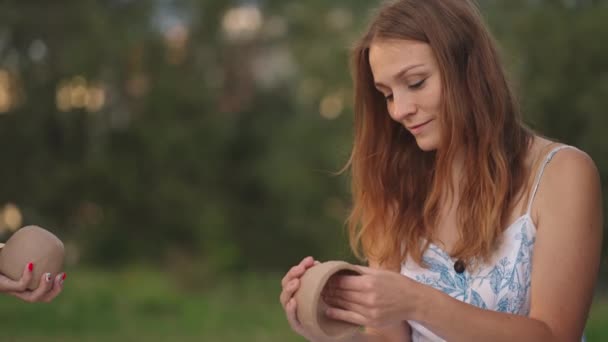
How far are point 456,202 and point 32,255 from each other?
1302 mm

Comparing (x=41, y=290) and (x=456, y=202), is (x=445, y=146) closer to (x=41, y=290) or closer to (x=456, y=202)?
(x=456, y=202)

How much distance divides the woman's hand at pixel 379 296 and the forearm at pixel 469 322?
0.04 m

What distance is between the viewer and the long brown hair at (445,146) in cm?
233

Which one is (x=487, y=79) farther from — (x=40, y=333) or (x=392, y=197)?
(x=40, y=333)

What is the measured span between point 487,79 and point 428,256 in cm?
55

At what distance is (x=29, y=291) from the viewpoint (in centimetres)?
260

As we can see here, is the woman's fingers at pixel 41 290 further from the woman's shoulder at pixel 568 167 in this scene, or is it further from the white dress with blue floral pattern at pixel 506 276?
the woman's shoulder at pixel 568 167

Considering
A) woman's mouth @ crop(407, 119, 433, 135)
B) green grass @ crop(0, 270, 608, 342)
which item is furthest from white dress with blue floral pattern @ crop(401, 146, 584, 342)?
green grass @ crop(0, 270, 608, 342)

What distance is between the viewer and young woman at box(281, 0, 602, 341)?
207 cm

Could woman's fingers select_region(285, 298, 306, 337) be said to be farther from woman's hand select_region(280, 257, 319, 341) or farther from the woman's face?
the woman's face

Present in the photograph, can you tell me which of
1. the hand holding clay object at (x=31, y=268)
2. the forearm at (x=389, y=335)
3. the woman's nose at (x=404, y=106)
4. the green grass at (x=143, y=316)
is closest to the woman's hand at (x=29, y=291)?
the hand holding clay object at (x=31, y=268)

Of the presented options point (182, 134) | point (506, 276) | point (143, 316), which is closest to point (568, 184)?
point (506, 276)

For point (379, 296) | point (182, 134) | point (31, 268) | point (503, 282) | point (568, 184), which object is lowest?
point (182, 134)

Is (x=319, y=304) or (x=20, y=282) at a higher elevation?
(x=319, y=304)
